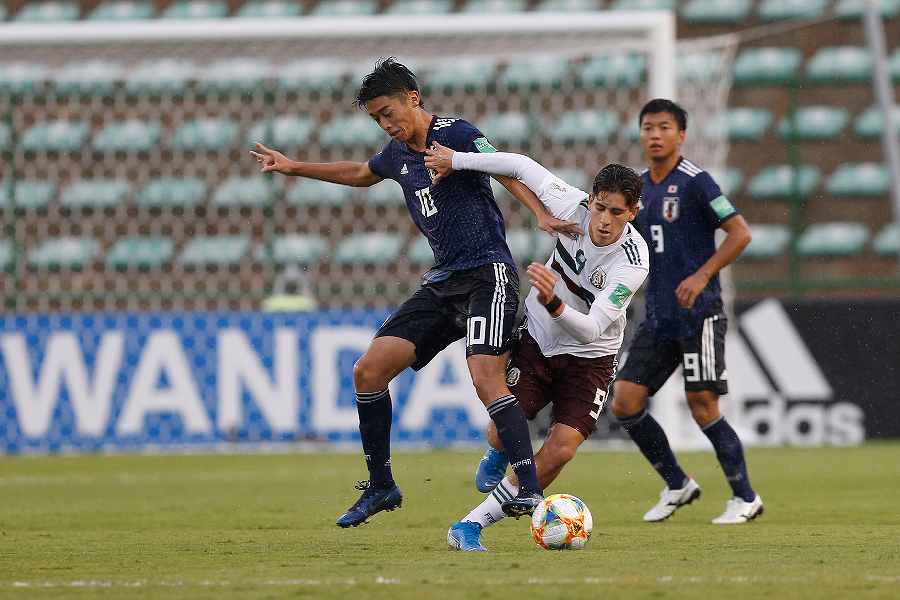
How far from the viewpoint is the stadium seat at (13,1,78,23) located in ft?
64.1

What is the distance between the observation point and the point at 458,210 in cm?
671

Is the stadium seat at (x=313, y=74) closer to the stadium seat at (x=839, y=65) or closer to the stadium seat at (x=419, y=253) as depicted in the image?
the stadium seat at (x=419, y=253)

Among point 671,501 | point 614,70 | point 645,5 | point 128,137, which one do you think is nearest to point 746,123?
point 645,5

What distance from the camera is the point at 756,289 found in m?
14.0

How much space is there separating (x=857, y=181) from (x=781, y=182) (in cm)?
250

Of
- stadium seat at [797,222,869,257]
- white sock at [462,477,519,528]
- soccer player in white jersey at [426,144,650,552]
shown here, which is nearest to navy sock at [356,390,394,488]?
soccer player in white jersey at [426,144,650,552]

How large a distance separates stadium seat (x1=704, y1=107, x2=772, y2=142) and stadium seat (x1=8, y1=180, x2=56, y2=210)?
6.69m

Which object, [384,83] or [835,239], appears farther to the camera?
[835,239]

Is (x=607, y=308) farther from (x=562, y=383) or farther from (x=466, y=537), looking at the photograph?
(x=466, y=537)

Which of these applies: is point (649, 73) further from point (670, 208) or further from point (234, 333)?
point (670, 208)

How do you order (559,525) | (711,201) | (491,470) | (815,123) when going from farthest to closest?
(815,123), (711,201), (491,470), (559,525)

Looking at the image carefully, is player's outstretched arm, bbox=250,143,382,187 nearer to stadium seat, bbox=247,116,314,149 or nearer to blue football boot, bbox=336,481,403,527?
blue football boot, bbox=336,481,403,527

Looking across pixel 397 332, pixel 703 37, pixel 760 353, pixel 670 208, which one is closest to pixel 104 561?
pixel 397 332

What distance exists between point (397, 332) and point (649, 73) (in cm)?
733
